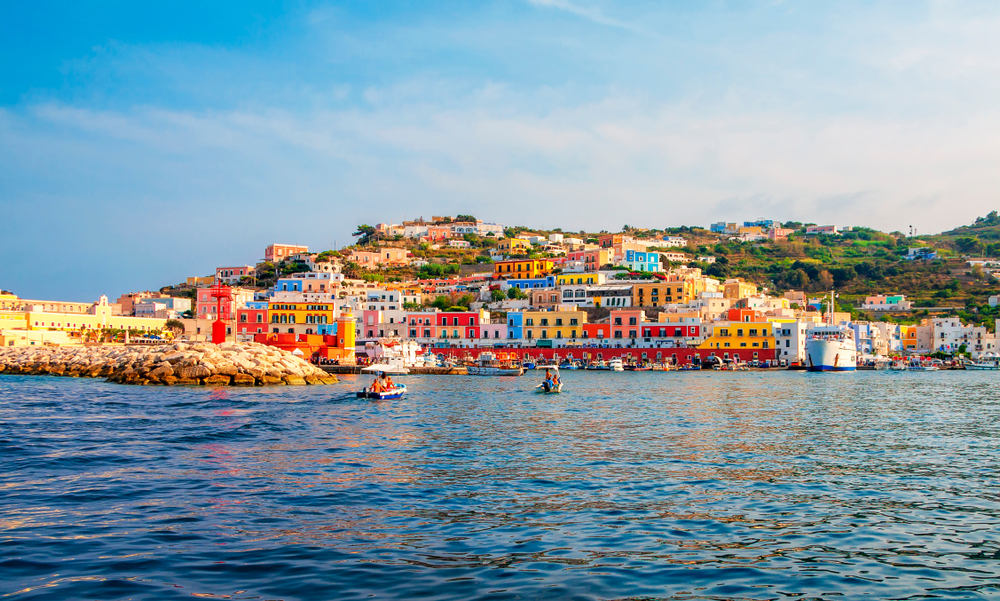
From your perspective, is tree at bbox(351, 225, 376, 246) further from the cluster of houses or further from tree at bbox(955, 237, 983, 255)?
tree at bbox(955, 237, 983, 255)

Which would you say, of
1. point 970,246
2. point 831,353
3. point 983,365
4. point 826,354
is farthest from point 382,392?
point 970,246

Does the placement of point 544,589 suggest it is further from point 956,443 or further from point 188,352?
point 188,352

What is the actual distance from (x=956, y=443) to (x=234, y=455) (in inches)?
708

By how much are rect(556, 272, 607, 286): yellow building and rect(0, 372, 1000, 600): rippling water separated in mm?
70428

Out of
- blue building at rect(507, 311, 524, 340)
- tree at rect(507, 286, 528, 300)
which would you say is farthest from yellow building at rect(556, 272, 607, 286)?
blue building at rect(507, 311, 524, 340)

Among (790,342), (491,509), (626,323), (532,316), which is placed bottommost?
(491,509)

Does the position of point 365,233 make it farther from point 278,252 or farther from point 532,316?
point 532,316

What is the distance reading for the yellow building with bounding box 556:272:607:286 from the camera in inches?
3705

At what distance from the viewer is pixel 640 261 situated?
110562 millimetres

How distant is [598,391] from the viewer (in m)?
40.6

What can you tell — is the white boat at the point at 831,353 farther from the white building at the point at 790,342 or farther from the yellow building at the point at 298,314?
the yellow building at the point at 298,314

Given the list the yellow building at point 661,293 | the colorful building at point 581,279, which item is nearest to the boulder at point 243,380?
the yellow building at point 661,293

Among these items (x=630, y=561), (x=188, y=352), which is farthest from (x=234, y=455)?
(x=188, y=352)

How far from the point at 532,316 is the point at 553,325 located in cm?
251
